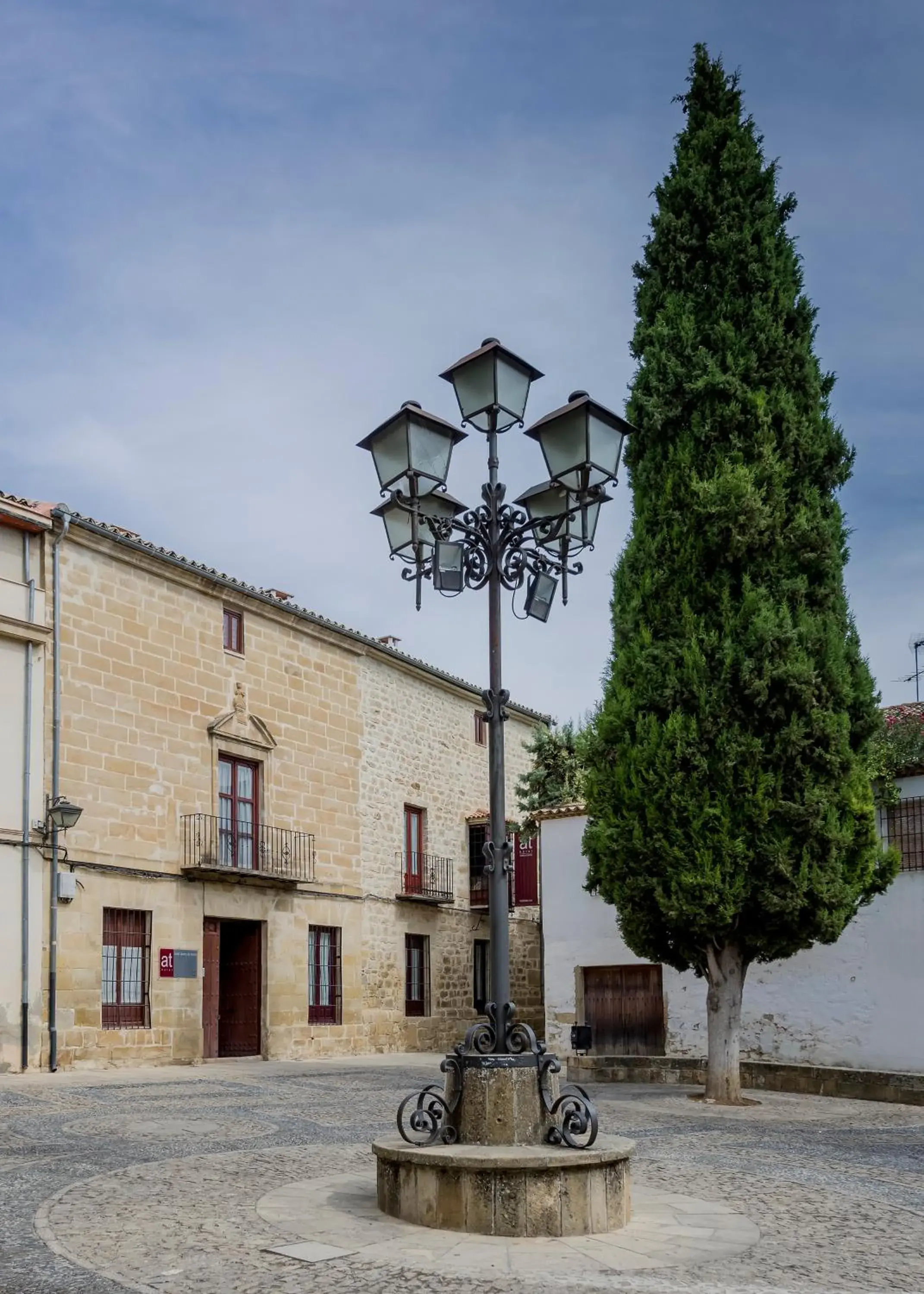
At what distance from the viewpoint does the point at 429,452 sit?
24.0 feet

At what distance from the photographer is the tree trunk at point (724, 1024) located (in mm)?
12859

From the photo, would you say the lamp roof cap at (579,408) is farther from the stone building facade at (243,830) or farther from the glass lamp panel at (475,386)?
the stone building facade at (243,830)

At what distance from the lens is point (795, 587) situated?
13.0m

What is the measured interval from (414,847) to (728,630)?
12.7 meters

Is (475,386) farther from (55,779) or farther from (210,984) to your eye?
(210,984)

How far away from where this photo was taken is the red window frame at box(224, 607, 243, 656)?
20219mm

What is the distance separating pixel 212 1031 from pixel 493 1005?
13411 millimetres

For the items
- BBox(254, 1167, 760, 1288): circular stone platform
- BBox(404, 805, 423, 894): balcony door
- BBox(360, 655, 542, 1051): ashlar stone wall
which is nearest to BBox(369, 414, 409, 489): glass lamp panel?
BBox(254, 1167, 760, 1288): circular stone platform

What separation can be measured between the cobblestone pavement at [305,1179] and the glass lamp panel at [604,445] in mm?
4061

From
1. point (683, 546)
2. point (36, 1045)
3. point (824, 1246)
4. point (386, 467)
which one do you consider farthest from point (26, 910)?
point (824, 1246)

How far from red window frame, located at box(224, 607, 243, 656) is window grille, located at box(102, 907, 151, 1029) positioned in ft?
14.7

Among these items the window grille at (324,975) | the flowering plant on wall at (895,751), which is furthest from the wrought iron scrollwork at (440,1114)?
the window grille at (324,975)

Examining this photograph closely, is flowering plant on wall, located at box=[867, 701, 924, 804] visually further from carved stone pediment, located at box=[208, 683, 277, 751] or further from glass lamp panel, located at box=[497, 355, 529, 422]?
carved stone pediment, located at box=[208, 683, 277, 751]

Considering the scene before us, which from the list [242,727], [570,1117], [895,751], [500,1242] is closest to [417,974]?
[242,727]
